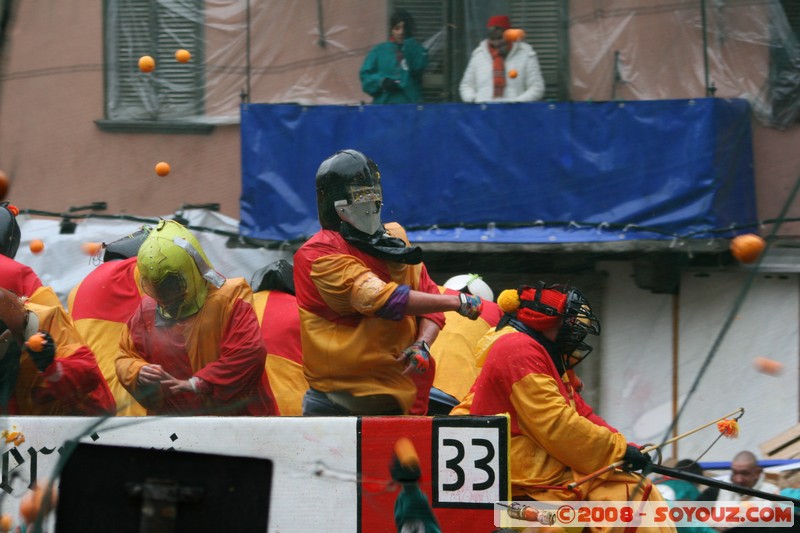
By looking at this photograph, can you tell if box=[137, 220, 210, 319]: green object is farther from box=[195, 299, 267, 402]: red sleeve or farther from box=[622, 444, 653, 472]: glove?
box=[622, 444, 653, 472]: glove

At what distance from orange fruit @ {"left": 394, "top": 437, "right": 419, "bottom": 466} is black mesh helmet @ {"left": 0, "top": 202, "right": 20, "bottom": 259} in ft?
9.43

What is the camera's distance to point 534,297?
5184 millimetres

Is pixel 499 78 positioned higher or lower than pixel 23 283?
higher

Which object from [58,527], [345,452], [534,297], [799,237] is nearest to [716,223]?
[799,237]

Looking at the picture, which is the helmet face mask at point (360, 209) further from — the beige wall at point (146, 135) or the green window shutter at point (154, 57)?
the green window shutter at point (154, 57)

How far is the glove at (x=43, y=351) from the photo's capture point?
5.36m

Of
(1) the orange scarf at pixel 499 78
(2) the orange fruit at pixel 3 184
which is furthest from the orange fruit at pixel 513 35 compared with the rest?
(2) the orange fruit at pixel 3 184

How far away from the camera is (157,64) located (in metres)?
10.3

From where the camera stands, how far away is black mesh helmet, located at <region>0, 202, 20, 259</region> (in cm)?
660

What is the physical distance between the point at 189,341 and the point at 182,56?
4.68 metres

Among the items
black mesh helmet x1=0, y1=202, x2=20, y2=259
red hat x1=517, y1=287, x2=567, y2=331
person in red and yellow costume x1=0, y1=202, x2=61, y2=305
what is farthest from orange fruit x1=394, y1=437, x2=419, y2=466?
black mesh helmet x1=0, y1=202, x2=20, y2=259

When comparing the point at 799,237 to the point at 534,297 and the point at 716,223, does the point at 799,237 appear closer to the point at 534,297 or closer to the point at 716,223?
the point at 716,223

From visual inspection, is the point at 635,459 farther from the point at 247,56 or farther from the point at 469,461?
the point at 247,56

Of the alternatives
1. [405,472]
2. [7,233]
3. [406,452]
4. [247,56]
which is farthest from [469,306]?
[247,56]
